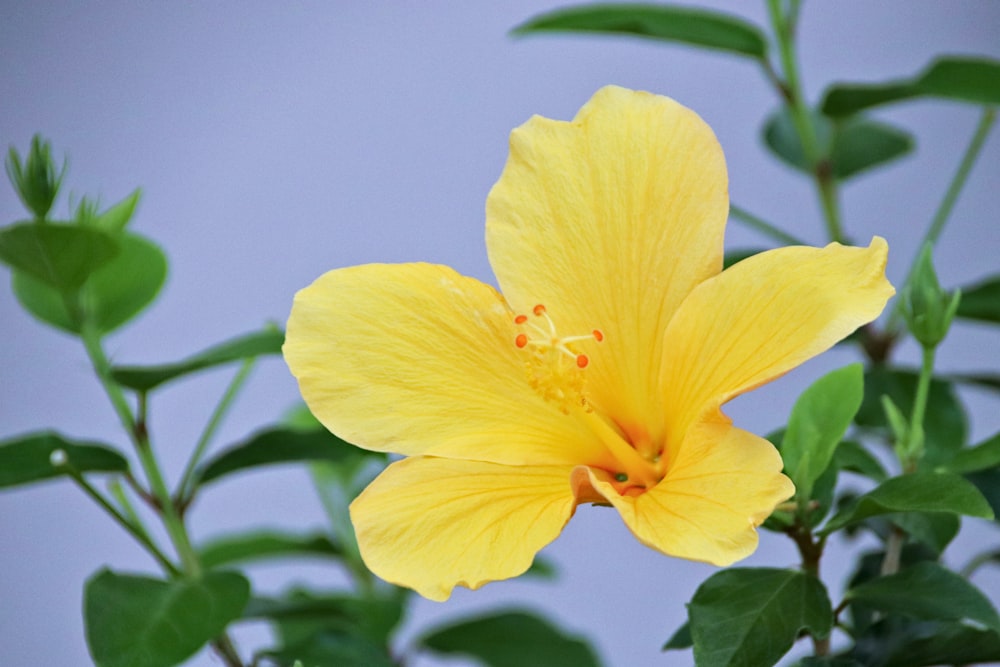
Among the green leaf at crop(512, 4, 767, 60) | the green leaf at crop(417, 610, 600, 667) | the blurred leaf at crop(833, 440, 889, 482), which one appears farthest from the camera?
the green leaf at crop(417, 610, 600, 667)

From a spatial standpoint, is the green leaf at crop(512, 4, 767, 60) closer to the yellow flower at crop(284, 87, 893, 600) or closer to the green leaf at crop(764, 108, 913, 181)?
the green leaf at crop(764, 108, 913, 181)

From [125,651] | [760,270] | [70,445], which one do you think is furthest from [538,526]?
[70,445]

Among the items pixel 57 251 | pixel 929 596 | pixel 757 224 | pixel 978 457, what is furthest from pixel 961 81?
pixel 57 251

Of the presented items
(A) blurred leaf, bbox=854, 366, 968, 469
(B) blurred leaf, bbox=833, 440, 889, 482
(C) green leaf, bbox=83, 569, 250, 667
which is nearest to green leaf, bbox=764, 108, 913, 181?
(A) blurred leaf, bbox=854, 366, 968, 469

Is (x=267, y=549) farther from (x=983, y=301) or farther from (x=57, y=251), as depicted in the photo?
(x=983, y=301)

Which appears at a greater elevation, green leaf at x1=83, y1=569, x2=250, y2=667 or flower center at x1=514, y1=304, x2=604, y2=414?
flower center at x1=514, y1=304, x2=604, y2=414

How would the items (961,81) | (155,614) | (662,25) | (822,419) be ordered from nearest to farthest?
(822,419)
(155,614)
(961,81)
(662,25)
